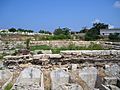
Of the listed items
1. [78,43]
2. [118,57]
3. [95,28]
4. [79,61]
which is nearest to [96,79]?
[79,61]

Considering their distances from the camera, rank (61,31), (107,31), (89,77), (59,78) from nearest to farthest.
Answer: (59,78)
(89,77)
(61,31)
(107,31)

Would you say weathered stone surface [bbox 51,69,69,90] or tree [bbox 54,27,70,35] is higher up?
tree [bbox 54,27,70,35]

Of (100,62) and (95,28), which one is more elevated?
(95,28)

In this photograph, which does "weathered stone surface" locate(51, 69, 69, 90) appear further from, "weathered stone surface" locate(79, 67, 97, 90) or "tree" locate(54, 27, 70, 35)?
"tree" locate(54, 27, 70, 35)

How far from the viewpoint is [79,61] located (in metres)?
9.48

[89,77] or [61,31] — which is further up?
[61,31]

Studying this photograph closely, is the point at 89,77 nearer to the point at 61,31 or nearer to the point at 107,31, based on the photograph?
the point at 61,31

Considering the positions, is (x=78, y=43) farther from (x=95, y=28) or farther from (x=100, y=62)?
(x=95, y=28)

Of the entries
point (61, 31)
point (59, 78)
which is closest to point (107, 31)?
point (61, 31)

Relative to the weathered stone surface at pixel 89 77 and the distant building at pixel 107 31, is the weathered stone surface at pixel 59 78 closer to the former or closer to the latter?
the weathered stone surface at pixel 89 77

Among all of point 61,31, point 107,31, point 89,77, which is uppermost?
point 107,31

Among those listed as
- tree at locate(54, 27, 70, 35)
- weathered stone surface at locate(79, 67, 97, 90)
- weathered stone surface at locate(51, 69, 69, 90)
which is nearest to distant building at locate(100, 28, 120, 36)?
tree at locate(54, 27, 70, 35)

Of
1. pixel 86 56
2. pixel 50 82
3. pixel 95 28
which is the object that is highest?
pixel 95 28

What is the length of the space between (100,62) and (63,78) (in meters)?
3.07
